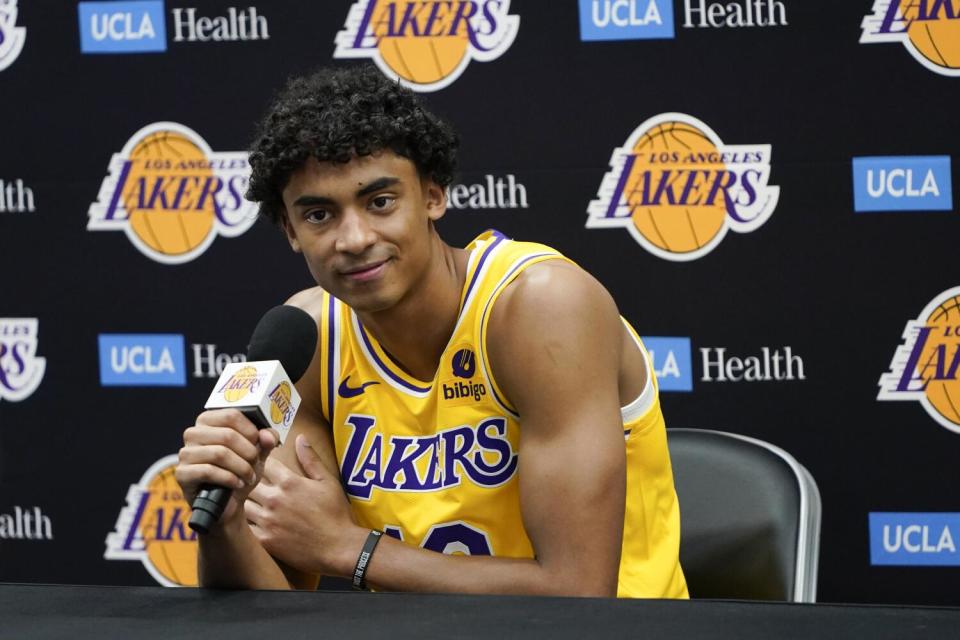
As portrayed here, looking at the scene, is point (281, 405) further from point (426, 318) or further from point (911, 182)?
point (911, 182)

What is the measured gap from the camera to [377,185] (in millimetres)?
1661

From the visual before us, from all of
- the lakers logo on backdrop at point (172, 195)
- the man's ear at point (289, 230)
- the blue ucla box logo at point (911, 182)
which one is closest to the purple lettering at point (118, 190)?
the lakers logo on backdrop at point (172, 195)

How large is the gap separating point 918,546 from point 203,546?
163 cm

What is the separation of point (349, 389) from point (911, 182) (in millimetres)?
1290

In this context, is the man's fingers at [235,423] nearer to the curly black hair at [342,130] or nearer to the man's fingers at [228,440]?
the man's fingers at [228,440]

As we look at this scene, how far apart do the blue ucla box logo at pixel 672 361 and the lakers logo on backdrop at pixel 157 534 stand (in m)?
1.16

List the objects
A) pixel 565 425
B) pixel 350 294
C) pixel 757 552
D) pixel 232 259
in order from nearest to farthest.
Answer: pixel 565 425 → pixel 350 294 → pixel 757 552 → pixel 232 259

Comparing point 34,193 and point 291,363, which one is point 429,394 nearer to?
point 291,363

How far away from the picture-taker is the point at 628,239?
8.32 ft

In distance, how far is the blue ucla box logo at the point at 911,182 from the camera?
2.40 metres

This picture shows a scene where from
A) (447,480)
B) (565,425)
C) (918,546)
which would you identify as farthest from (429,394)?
(918,546)

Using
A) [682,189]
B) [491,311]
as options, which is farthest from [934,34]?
[491,311]

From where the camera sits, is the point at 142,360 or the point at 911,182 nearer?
the point at 911,182

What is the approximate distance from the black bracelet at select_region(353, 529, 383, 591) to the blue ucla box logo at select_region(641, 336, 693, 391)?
1035mm
